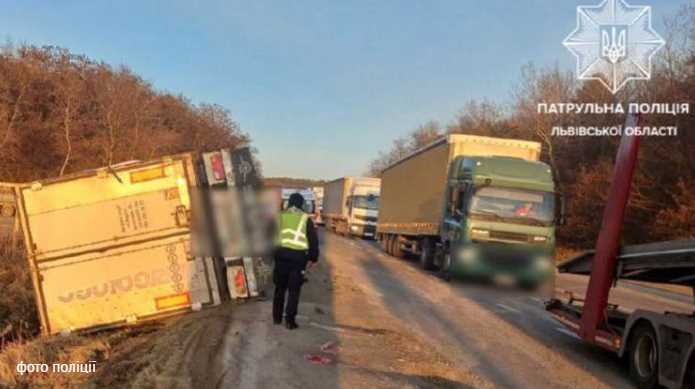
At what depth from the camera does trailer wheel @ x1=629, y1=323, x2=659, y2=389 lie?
21.6 ft

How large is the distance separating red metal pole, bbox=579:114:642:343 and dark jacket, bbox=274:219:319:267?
3.40m

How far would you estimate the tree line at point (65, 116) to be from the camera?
111 ft

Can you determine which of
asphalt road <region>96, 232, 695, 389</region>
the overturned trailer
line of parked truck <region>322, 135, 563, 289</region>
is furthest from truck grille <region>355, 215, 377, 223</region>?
the overturned trailer

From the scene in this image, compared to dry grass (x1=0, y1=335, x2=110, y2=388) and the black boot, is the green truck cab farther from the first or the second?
dry grass (x1=0, y1=335, x2=110, y2=388)

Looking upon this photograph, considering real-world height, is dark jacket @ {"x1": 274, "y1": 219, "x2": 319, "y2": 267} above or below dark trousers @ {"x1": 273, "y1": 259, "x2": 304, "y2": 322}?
above

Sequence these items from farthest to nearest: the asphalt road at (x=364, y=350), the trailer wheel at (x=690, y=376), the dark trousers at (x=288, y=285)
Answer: the dark trousers at (x=288, y=285), the asphalt road at (x=364, y=350), the trailer wheel at (x=690, y=376)

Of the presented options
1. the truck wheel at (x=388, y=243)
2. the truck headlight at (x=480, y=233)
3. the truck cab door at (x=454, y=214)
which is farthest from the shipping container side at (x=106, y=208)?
the truck wheel at (x=388, y=243)

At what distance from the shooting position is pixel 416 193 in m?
21.3

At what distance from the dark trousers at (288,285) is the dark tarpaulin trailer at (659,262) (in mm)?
3818

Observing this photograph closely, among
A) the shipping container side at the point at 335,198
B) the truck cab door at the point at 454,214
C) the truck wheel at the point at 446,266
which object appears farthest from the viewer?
the shipping container side at the point at 335,198

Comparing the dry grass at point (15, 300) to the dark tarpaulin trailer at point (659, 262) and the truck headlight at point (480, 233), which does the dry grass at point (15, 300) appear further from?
the truck headlight at point (480, 233)

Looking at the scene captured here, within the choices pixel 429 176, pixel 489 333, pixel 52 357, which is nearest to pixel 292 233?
pixel 52 357

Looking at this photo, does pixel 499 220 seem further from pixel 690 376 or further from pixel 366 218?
pixel 366 218

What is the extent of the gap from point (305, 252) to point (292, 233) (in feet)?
0.95
